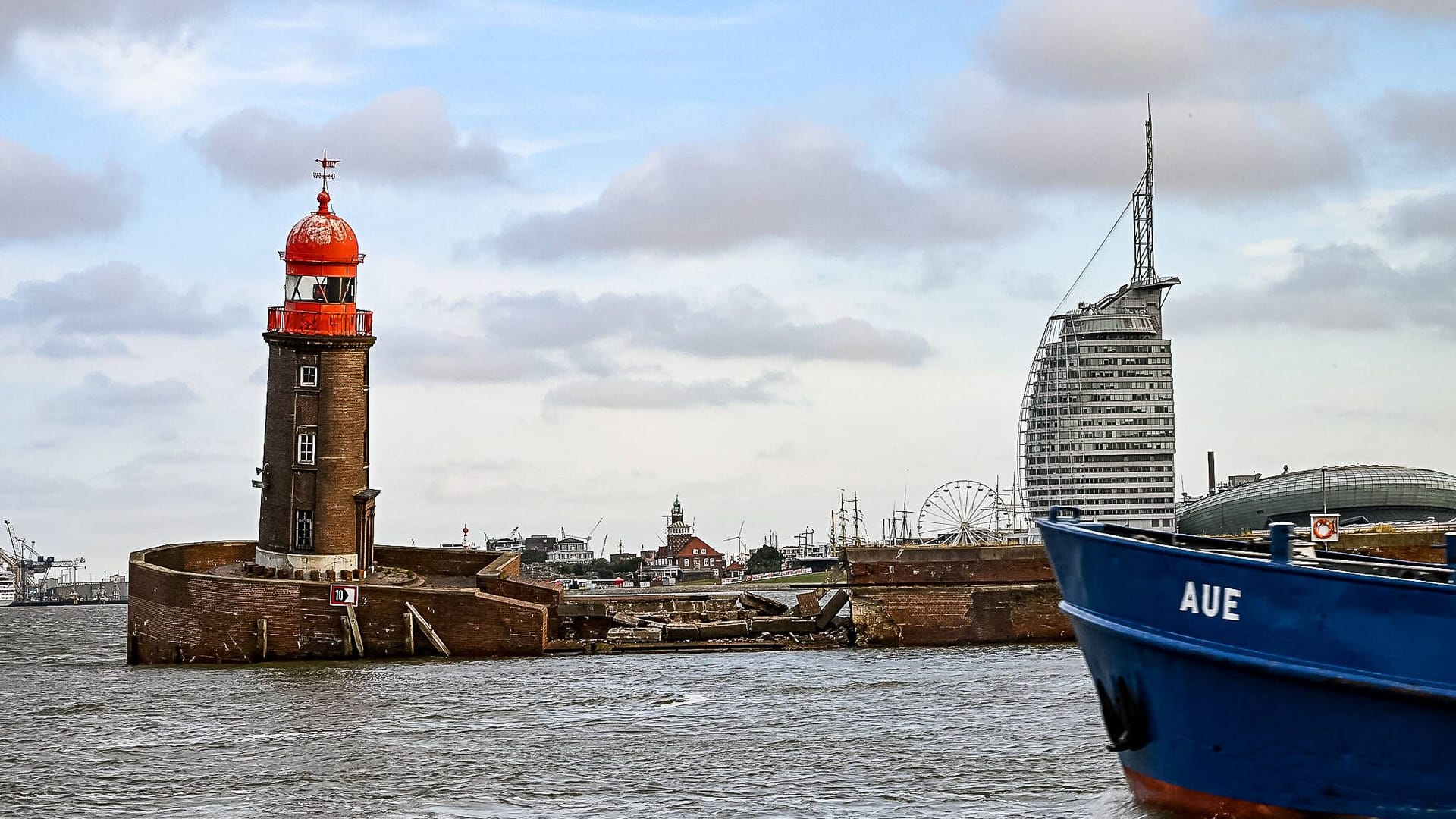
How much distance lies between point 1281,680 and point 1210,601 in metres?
0.95

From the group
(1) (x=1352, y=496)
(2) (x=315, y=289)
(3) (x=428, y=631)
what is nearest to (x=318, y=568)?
(3) (x=428, y=631)

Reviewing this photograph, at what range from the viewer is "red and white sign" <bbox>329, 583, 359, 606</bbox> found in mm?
40312

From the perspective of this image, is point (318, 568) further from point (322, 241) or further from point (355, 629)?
point (322, 241)

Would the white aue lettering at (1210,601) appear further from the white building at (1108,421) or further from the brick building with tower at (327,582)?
the white building at (1108,421)

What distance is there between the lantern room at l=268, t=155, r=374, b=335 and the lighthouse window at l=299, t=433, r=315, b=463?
2.65 m

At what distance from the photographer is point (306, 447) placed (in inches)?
1713

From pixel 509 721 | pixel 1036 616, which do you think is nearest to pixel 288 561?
pixel 509 721

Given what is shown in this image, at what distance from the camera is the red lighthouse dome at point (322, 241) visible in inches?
1736

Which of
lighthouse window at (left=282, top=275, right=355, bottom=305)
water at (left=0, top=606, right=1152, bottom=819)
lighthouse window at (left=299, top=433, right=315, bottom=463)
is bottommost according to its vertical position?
water at (left=0, top=606, right=1152, bottom=819)

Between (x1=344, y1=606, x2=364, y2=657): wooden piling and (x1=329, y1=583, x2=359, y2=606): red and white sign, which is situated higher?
(x1=329, y1=583, x2=359, y2=606): red and white sign

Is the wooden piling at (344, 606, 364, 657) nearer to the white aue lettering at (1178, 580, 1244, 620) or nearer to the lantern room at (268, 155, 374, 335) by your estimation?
the lantern room at (268, 155, 374, 335)

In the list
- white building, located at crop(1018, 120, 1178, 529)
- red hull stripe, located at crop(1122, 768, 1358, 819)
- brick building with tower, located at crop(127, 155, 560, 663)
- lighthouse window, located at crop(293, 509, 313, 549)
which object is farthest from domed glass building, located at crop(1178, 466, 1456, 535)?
red hull stripe, located at crop(1122, 768, 1358, 819)

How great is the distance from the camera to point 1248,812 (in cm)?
1605

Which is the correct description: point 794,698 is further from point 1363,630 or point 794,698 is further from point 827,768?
point 1363,630
